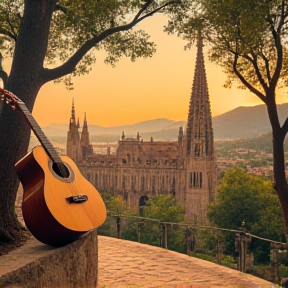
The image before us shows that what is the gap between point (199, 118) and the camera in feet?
265

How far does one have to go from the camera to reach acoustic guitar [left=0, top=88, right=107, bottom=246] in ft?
17.1

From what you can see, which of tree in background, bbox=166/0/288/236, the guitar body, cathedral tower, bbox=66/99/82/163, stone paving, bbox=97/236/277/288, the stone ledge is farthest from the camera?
cathedral tower, bbox=66/99/82/163

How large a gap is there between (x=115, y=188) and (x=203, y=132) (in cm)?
2020

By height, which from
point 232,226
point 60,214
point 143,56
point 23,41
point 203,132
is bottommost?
point 232,226

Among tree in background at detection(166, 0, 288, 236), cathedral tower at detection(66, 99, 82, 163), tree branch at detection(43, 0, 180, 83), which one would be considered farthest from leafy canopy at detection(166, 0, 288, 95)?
cathedral tower at detection(66, 99, 82, 163)

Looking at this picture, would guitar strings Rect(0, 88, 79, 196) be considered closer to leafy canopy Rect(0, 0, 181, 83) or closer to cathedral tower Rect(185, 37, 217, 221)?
leafy canopy Rect(0, 0, 181, 83)

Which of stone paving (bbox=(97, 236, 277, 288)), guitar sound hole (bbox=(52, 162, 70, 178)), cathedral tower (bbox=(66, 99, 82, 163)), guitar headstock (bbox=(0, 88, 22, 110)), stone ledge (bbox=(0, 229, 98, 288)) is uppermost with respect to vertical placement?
cathedral tower (bbox=(66, 99, 82, 163))

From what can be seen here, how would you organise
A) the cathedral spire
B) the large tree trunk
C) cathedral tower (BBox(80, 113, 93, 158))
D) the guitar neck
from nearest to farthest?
the guitar neck → the large tree trunk → the cathedral spire → cathedral tower (BBox(80, 113, 93, 158))

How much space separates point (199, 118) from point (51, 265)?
76.4m

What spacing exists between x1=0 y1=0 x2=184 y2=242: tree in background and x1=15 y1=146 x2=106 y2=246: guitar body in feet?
3.00

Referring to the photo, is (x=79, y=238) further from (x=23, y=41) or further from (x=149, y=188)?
(x=149, y=188)

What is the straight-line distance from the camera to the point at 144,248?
10.2m

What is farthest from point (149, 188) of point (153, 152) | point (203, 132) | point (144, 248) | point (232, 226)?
point (144, 248)

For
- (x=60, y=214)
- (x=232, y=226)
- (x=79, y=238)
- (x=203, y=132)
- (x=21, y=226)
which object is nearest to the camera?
(x=60, y=214)
